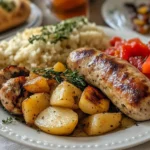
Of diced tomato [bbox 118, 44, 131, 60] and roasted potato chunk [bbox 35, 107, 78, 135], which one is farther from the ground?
diced tomato [bbox 118, 44, 131, 60]

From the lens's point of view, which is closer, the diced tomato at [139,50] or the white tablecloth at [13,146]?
the white tablecloth at [13,146]

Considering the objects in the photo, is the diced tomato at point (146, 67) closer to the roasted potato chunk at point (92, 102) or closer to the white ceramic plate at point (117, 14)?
the roasted potato chunk at point (92, 102)

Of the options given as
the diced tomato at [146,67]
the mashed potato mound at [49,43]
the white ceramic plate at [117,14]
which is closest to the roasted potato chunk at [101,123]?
the diced tomato at [146,67]

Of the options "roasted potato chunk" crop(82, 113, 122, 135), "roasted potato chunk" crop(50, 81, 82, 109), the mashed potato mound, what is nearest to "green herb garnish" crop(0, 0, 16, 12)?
the mashed potato mound

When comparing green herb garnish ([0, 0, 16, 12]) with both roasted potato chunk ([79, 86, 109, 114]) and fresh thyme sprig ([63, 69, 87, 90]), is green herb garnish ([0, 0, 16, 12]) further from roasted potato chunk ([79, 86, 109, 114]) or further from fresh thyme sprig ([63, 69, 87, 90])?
roasted potato chunk ([79, 86, 109, 114])

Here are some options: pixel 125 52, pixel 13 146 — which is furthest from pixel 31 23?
pixel 13 146

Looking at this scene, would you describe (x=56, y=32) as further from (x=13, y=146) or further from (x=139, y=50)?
(x=13, y=146)
